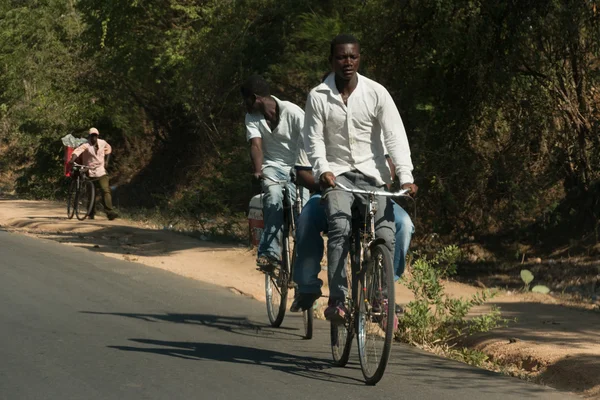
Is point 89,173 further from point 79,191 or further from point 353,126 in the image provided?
point 353,126

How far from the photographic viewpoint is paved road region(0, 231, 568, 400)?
6516 millimetres

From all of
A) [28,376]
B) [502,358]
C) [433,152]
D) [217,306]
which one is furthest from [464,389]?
[433,152]

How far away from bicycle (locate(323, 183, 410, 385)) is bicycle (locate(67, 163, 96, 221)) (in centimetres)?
1404

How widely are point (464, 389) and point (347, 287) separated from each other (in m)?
0.99

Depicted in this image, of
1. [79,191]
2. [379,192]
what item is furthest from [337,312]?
[79,191]

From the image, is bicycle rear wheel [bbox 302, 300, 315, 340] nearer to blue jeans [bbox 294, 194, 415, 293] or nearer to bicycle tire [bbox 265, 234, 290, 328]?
bicycle tire [bbox 265, 234, 290, 328]

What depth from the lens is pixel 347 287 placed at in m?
7.02

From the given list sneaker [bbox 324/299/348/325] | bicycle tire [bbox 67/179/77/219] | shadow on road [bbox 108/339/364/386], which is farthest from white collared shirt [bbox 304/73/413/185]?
bicycle tire [bbox 67/179/77/219]

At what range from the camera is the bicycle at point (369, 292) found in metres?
6.51

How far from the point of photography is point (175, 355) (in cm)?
759

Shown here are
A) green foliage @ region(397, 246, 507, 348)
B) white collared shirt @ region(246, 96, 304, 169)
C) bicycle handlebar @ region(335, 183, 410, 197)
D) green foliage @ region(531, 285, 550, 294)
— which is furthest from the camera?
green foliage @ region(531, 285, 550, 294)

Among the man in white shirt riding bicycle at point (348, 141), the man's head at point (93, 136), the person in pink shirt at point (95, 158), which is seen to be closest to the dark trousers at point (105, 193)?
the person in pink shirt at point (95, 158)

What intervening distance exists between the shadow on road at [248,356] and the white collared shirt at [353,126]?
134 cm

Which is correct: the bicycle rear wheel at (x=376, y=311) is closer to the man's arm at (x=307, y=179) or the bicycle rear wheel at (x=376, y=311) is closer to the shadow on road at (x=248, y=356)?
the shadow on road at (x=248, y=356)
